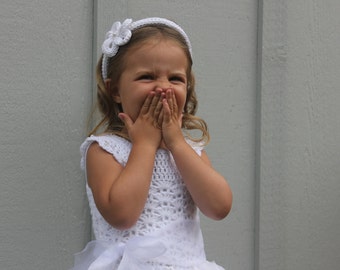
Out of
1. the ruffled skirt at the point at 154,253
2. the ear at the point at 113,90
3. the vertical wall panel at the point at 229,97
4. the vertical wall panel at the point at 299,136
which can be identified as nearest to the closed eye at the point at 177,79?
the ear at the point at 113,90

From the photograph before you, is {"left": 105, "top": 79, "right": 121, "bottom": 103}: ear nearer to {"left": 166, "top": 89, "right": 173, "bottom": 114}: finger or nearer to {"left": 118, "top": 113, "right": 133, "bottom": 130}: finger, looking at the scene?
{"left": 118, "top": 113, "right": 133, "bottom": 130}: finger

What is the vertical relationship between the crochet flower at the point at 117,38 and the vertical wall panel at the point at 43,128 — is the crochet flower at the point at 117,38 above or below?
above

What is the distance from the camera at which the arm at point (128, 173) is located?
1.79 meters

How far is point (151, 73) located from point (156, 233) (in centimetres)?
49

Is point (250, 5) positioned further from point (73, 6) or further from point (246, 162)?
point (73, 6)

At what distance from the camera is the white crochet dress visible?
71.3 inches

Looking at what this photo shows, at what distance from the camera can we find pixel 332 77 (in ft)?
10.1

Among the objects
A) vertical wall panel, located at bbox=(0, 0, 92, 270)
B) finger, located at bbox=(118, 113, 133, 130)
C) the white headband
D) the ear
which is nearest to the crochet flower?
the white headband

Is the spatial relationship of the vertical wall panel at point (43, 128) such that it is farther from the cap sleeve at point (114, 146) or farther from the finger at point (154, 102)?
the finger at point (154, 102)

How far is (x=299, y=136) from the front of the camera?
2.99 metres

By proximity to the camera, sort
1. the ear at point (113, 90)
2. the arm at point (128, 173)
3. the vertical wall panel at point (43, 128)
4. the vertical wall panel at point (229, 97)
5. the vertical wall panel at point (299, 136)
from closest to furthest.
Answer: the arm at point (128, 173) → the ear at point (113, 90) → the vertical wall panel at point (43, 128) → the vertical wall panel at point (229, 97) → the vertical wall panel at point (299, 136)

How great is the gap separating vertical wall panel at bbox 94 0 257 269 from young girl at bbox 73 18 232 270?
25.6 inches

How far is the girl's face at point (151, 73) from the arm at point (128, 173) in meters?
0.04

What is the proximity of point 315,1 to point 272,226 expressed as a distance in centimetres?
111
